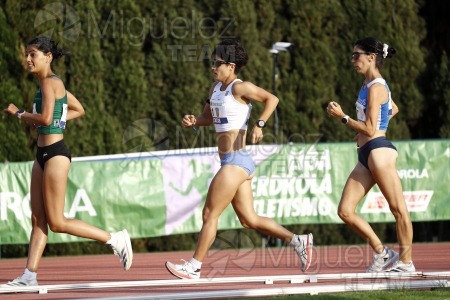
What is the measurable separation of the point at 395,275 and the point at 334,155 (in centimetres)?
773

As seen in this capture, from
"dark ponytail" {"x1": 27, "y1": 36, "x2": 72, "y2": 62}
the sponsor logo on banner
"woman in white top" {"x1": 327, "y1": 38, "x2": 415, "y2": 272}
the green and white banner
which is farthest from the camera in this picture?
the sponsor logo on banner

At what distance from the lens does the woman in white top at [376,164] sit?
992 cm

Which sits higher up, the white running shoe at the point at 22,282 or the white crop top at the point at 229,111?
the white crop top at the point at 229,111

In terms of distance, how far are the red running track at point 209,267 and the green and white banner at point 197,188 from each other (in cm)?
64

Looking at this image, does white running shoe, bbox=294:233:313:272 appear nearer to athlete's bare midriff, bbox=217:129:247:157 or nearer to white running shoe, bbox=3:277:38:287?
athlete's bare midriff, bbox=217:129:247:157

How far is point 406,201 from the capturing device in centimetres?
1745

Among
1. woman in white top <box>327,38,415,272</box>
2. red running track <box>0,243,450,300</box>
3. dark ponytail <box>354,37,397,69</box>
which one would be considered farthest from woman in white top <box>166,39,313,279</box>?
dark ponytail <box>354,37,397,69</box>

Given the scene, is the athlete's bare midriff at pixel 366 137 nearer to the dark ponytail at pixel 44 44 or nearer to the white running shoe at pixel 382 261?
the white running shoe at pixel 382 261

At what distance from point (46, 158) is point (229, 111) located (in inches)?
66.5

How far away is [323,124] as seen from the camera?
20656mm

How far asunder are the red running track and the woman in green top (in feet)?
1.89

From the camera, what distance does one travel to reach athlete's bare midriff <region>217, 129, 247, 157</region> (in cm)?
955

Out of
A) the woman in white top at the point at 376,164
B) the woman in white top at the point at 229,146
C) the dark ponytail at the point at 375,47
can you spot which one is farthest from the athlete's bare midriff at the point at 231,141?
the dark ponytail at the point at 375,47

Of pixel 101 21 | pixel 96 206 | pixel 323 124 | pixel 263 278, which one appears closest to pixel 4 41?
pixel 101 21
